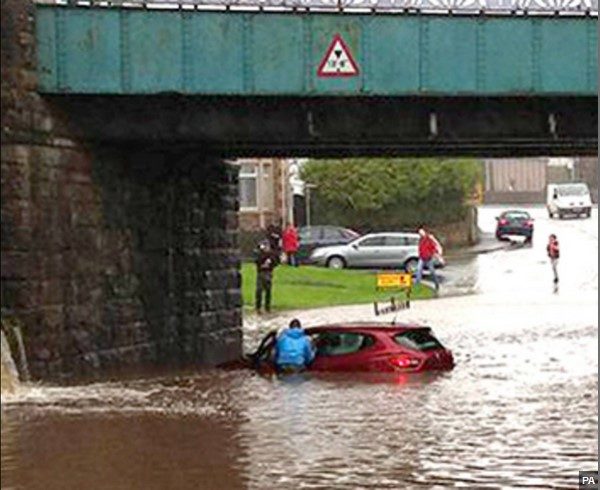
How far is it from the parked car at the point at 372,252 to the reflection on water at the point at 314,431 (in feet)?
96.1

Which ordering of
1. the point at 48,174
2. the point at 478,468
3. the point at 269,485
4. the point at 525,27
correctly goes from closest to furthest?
the point at 269,485, the point at 478,468, the point at 48,174, the point at 525,27

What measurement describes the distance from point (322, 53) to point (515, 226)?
157 feet

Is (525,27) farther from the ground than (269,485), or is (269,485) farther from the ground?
(525,27)

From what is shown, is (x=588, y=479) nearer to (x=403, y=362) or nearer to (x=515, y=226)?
(x=403, y=362)

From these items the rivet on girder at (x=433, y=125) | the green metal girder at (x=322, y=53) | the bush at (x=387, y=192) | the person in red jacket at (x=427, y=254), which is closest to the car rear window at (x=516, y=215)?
the bush at (x=387, y=192)

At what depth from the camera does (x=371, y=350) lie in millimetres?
23344

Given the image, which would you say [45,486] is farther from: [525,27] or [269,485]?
[525,27]

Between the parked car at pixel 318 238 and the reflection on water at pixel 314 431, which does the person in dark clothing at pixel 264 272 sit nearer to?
the reflection on water at pixel 314 431

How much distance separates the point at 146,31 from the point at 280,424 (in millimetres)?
8195

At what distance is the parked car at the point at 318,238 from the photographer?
56.9 meters

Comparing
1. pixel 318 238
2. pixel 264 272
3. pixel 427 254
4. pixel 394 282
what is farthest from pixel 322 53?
pixel 318 238

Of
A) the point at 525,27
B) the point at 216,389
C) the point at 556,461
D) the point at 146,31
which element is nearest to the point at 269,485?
the point at 556,461

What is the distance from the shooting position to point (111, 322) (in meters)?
21.2

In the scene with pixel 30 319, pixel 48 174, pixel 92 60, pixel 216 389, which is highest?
pixel 92 60
